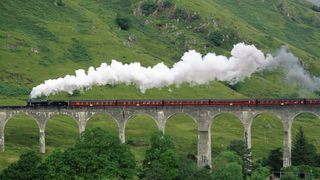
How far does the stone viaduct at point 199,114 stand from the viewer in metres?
139

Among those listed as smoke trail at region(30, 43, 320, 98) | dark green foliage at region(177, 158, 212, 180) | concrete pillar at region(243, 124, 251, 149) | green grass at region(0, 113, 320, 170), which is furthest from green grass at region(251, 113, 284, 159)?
dark green foliage at region(177, 158, 212, 180)

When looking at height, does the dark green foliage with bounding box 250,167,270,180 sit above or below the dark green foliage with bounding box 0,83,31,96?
below

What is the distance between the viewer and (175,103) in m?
146

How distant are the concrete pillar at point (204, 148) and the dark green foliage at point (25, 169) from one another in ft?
136

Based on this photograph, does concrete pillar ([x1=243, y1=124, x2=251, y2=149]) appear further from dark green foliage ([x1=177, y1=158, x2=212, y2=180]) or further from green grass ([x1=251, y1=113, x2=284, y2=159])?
dark green foliage ([x1=177, y1=158, x2=212, y2=180])

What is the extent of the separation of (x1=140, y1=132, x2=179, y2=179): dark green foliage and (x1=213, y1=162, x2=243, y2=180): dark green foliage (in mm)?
6806

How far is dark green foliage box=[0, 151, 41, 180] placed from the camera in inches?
4254

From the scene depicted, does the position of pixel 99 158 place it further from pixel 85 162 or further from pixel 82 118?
pixel 82 118

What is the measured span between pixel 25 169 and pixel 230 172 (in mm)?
32072

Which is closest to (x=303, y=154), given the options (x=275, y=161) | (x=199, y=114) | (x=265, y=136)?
(x=275, y=161)

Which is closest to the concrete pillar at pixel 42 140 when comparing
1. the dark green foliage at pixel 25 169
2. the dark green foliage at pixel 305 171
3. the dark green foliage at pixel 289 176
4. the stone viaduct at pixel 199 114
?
the stone viaduct at pixel 199 114

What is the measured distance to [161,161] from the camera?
119062 millimetres

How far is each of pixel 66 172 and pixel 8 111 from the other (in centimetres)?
4633

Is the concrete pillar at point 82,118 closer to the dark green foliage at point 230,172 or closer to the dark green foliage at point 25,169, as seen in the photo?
the dark green foliage at point 25,169
